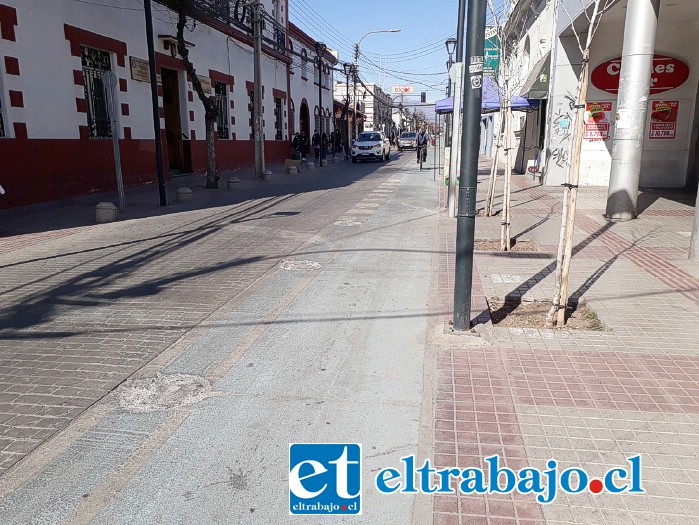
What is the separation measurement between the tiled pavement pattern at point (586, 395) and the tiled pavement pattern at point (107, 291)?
268 centimetres

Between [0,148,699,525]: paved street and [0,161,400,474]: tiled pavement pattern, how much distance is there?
3 cm

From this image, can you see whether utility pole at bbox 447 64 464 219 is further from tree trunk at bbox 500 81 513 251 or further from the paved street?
the paved street

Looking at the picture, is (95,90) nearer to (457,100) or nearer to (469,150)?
(457,100)

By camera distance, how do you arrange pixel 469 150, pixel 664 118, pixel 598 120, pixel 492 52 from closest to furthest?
pixel 469 150
pixel 492 52
pixel 664 118
pixel 598 120

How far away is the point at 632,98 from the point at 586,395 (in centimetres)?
888

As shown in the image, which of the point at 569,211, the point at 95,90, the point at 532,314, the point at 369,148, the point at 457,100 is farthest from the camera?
the point at 369,148

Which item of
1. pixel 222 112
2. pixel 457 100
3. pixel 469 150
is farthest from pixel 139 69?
pixel 469 150

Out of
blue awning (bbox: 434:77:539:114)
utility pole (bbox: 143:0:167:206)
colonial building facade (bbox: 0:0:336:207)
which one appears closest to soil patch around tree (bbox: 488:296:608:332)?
colonial building facade (bbox: 0:0:336:207)

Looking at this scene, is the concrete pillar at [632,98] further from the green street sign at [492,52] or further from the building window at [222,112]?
the building window at [222,112]

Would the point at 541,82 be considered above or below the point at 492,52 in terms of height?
below

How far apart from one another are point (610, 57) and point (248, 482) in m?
17.8

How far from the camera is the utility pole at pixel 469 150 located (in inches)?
183

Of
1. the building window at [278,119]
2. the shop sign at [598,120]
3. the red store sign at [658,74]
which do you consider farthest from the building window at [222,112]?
the red store sign at [658,74]

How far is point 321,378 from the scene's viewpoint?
426 centimetres
